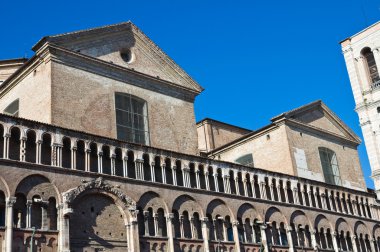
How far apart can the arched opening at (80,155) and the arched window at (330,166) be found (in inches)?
753

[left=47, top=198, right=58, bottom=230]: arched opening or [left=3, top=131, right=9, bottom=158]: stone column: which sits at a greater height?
[left=3, top=131, right=9, bottom=158]: stone column

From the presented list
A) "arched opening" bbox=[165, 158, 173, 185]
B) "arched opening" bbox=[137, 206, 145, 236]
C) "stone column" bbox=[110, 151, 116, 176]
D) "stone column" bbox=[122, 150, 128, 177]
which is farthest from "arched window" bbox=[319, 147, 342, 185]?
"stone column" bbox=[110, 151, 116, 176]

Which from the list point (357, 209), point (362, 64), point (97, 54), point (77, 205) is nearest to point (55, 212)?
point (77, 205)

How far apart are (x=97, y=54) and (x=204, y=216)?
32.5 feet

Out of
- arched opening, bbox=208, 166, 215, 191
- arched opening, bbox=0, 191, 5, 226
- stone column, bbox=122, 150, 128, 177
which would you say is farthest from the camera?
arched opening, bbox=208, 166, 215, 191

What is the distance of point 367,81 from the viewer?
43.6m

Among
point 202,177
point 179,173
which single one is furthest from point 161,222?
point 202,177

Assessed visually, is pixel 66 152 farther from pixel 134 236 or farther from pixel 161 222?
pixel 161 222

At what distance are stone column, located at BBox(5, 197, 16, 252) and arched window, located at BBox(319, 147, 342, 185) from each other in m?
22.7

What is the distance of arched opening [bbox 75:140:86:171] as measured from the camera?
71.4 feet

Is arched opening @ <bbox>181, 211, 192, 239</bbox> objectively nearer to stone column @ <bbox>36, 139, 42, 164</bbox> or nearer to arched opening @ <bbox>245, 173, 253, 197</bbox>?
arched opening @ <bbox>245, 173, 253, 197</bbox>

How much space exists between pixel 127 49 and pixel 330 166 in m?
16.7

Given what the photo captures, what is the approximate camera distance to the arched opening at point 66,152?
2131 cm

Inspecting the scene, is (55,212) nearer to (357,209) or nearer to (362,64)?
(357,209)
